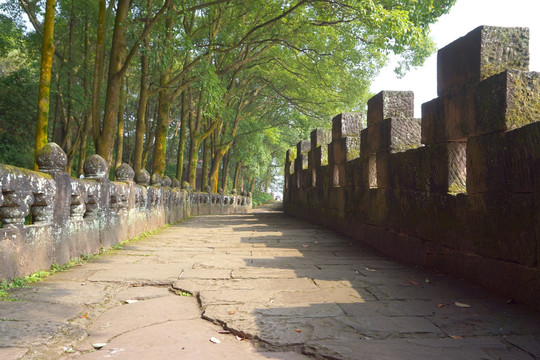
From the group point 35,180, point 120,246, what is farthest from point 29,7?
point 35,180

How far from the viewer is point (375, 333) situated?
2699mm

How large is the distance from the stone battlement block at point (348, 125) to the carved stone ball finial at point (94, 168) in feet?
15.2

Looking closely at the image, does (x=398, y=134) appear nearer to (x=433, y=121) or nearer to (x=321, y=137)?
(x=433, y=121)

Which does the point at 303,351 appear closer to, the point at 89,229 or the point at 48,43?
the point at 89,229

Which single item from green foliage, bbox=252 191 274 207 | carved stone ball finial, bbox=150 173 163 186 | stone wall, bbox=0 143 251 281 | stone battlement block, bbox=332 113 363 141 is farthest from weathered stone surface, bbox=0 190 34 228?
green foliage, bbox=252 191 274 207

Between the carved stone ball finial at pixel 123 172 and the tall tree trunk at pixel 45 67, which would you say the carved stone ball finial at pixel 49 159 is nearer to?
the carved stone ball finial at pixel 123 172

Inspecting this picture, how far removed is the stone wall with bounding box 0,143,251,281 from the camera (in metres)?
3.66

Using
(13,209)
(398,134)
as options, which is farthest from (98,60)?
(13,209)

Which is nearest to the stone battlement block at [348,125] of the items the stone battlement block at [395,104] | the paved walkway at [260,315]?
the stone battlement block at [395,104]

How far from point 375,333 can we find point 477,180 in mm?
1960

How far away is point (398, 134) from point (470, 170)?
220cm

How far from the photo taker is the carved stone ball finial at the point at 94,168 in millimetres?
5941

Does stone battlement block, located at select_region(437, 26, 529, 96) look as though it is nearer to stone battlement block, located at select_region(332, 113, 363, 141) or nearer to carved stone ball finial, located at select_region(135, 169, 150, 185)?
stone battlement block, located at select_region(332, 113, 363, 141)

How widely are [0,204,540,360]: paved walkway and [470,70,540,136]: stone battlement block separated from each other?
1.40 meters
